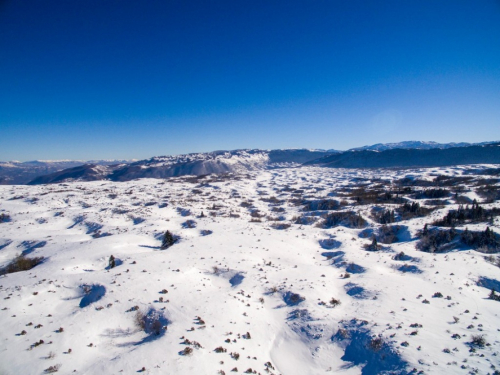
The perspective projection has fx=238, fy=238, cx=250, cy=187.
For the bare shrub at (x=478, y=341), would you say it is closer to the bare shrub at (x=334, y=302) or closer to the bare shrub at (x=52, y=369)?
the bare shrub at (x=334, y=302)

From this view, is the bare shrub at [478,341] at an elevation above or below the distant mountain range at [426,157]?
below

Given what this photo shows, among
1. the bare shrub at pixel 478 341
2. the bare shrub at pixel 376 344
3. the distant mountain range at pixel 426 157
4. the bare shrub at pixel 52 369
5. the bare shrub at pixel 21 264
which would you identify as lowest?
the bare shrub at pixel 376 344

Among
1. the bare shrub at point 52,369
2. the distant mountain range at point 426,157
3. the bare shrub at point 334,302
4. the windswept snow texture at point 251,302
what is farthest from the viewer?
the distant mountain range at point 426,157

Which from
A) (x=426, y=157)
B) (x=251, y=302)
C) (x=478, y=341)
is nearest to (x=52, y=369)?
(x=251, y=302)

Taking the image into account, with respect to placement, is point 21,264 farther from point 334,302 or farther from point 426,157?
point 426,157

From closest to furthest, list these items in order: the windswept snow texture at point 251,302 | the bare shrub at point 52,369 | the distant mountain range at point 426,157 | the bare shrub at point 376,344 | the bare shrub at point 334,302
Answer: the bare shrub at point 52,369, the windswept snow texture at point 251,302, the bare shrub at point 376,344, the bare shrub at point 334,302, the distant mountain range at point 426,157

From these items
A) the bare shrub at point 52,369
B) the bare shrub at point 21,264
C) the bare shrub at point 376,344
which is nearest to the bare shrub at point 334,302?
the bare shrub at point 376,344

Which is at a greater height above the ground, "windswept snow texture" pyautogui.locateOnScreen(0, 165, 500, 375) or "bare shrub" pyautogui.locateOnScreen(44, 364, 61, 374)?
"bare shrub" pyautogui.locateOnScreen(44, 364, 61, 374)

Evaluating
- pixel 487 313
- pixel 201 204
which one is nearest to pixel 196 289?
pixel 487 313

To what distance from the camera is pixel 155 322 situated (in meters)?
11.5

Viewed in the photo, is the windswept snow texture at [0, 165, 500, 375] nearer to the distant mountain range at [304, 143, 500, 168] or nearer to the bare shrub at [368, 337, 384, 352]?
the bare shrub at [368, 337, 384, 352]

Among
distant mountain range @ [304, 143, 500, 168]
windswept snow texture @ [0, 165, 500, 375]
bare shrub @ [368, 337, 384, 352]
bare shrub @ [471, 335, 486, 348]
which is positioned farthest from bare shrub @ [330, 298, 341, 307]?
distant mountain range @ [304, 143, 500, 168]

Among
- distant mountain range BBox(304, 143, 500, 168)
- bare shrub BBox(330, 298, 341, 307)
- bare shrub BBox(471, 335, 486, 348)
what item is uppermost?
distant mountain range BBox(304, 143, 500, 168)

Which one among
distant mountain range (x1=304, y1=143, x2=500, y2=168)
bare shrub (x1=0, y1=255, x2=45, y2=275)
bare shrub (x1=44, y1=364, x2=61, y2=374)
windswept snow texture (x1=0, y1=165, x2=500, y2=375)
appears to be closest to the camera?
bare shrub (x1=44, y1=364, x2=61, y2=374)
